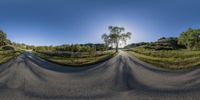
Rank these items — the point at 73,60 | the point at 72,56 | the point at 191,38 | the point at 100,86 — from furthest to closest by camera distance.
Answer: the point at 191,38 < the point at 72,56 < the point at 73,60 < the point at 100,86

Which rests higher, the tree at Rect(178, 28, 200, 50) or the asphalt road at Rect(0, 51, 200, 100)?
the tree at Rect(178, 28, 200, 50)

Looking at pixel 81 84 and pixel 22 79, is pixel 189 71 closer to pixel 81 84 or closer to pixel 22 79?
pixel 81 84

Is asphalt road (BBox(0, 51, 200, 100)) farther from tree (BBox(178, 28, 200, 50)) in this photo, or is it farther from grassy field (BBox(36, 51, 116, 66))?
tree (BBox(178, 28, 200, 50))

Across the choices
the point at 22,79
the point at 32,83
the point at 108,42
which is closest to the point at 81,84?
the point at 32,83

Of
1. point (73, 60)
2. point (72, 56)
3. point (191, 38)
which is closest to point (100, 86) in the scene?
point (73, 60)

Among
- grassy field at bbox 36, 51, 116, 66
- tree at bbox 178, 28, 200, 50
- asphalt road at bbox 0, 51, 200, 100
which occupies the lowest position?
asphalt road at bbox 0, 51, 200, 100

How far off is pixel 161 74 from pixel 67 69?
5557 mm

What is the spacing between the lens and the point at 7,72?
1595 cm

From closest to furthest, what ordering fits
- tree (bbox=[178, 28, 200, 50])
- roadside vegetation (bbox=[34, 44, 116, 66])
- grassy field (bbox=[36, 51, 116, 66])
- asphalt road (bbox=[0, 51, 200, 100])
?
asphalt road (bbox=[0, 51, 200, 100])
grassy field (bbox=[36, 51, 116, 66])
roadside vegetation (bbox=[34, 44, 116, 66])
tree (bbox=[178, 28, 200, 50])

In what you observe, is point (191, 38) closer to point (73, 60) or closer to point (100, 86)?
point (73, 60)

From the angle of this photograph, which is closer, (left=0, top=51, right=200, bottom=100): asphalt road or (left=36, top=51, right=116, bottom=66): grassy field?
(left=0, top=51, right=200, bottom=100): asphalt road

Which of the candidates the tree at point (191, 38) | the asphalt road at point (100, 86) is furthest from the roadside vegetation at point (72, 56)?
the tree at point (191, 38)

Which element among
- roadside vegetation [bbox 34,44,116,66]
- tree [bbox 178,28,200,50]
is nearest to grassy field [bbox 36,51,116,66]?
roadside vegetation [bbox 34,44,116,66]

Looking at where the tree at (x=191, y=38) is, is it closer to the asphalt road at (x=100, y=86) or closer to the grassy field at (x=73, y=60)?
the grassy field at (x=73, y=60)
